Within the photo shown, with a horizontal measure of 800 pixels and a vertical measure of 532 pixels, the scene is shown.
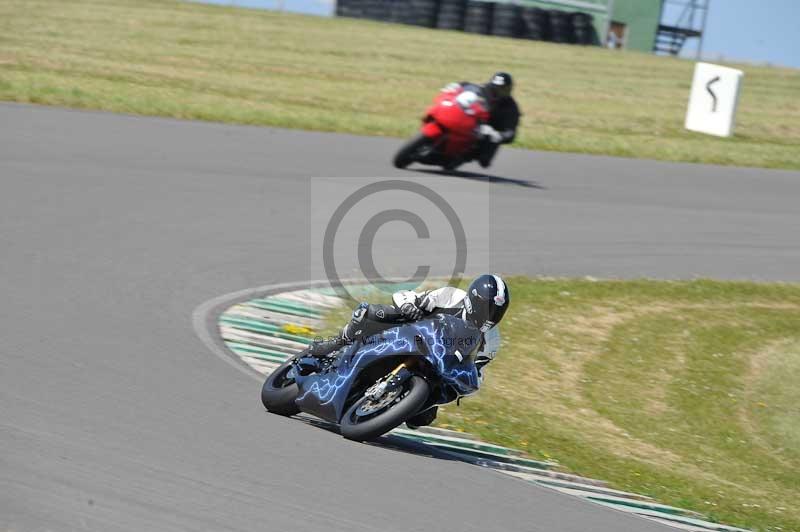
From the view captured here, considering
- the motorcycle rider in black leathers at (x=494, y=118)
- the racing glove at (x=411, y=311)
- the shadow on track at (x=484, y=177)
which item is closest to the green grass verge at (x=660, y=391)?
the racing glove at (x=411, y=311)

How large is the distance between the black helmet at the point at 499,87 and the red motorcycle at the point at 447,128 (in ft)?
0.53

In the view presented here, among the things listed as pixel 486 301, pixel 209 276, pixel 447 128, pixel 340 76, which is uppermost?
pixel 486 301

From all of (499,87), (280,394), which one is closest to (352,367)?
(280,394)

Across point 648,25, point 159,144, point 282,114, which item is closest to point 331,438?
point 159,144

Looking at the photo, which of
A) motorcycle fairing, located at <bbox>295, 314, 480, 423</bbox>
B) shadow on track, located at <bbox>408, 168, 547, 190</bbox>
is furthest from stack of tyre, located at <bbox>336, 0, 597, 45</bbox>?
motorcycle fairing, located at <bbox>295, 314, 480, 423</bbox>

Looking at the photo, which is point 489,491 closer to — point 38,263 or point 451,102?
point 38,263

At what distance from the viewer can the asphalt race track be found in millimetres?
5430

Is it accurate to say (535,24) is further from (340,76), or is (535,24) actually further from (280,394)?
(280,394)

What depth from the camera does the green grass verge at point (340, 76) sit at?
21547mm

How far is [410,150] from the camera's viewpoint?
16938 millimetres

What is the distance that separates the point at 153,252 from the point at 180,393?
14.0ft

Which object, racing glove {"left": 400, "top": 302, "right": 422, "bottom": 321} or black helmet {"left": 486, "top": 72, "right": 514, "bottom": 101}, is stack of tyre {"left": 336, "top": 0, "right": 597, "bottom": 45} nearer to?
black helmet {"left": 486, "top": 72, "right": 514, "bottom": 101}

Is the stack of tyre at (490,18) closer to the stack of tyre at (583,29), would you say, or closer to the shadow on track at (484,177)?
the stack of tyre at (583,29)

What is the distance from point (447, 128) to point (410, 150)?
24.5 inches
